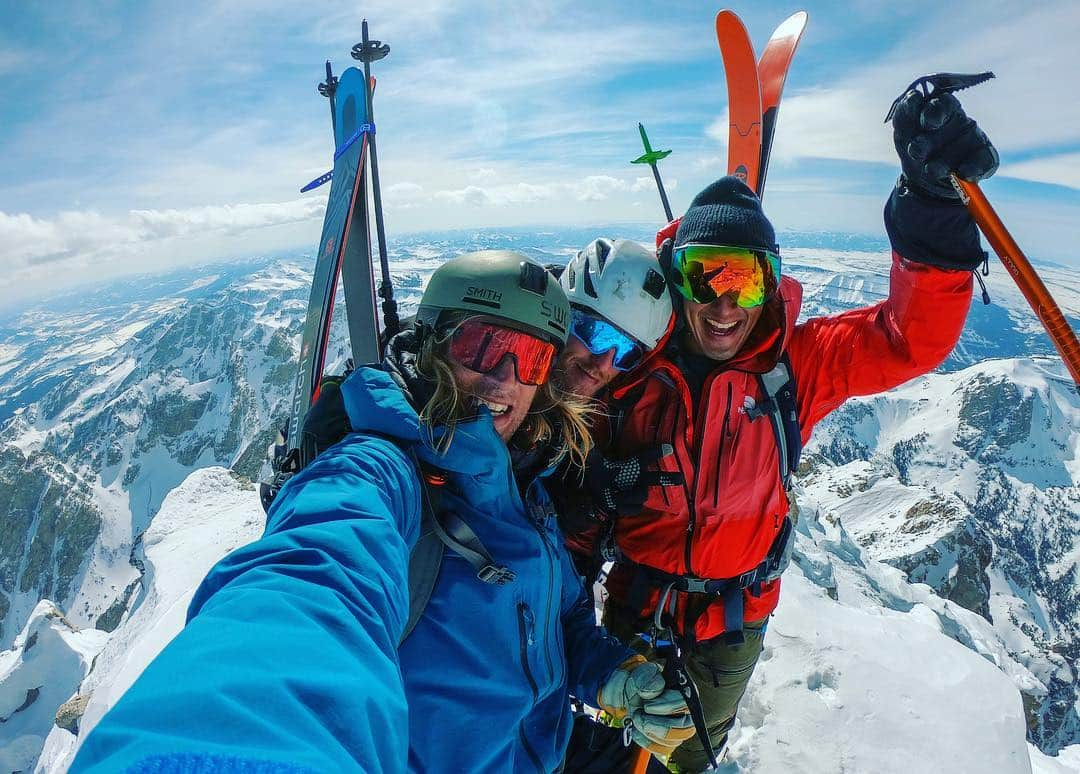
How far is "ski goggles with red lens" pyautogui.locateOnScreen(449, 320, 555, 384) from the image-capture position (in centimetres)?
272

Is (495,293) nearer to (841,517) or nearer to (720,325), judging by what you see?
(720,325)

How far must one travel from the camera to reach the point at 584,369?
3.75 metres

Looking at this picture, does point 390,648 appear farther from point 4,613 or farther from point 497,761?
point 4,613

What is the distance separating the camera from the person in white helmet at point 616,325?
3.75 m

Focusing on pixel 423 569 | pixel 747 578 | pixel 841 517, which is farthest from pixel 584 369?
pixel 841 517

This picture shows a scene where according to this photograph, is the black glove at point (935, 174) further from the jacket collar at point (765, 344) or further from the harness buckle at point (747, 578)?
the harness buckle at point (747, 578)

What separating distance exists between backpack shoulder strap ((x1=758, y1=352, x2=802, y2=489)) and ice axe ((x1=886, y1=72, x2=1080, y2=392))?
1.25m

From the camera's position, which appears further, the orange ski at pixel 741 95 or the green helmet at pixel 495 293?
the orange ski at pixel 741 95

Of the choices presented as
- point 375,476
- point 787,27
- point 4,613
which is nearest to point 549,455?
point 375,476

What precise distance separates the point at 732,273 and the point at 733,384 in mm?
730

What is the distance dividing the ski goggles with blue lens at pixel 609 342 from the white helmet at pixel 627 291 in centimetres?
5

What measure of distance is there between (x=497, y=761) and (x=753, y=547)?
7.26ft

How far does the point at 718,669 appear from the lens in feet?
13.0

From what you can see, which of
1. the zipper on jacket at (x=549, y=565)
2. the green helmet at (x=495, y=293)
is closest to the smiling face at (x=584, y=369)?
the green helmet at (x=495, y=293)
